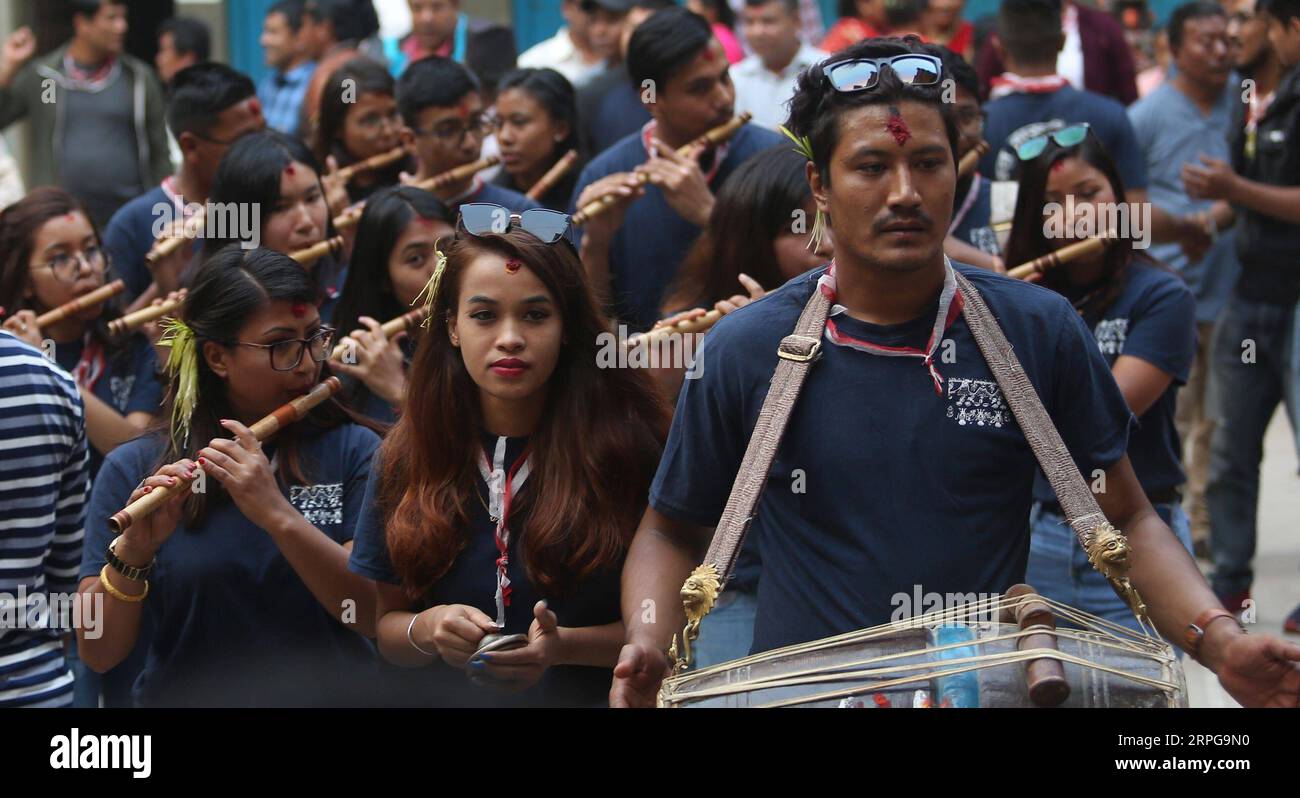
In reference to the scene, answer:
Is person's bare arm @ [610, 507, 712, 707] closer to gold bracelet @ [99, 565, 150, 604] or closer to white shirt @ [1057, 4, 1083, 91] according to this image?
gold bracelet @ [99, 565, 150, 604]

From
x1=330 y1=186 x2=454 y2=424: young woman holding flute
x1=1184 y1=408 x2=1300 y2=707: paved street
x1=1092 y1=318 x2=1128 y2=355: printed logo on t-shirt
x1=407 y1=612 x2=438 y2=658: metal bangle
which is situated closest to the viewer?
x1=407 y1=612 x2=438 y2=658: metal bangle

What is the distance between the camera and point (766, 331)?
2.87 meters

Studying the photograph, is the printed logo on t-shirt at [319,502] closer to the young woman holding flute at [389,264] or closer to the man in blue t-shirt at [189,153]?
the young woman holding flute at [389,264]

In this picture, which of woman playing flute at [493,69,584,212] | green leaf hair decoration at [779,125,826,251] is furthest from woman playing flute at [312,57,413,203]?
green leaf hair decoration at [779,125,826,251]

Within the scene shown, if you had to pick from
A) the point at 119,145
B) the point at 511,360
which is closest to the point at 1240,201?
the point at 511,360

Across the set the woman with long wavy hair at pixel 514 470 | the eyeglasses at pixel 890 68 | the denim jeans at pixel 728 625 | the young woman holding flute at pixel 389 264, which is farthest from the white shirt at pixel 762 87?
the eyeglasses at pixel 890 68

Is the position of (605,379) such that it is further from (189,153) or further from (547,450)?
(189,153)

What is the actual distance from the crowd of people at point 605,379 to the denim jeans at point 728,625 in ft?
0.05

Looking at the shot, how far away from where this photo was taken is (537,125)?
21.6 ft

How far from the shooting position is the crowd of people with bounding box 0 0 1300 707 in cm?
279

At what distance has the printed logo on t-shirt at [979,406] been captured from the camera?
2.75m

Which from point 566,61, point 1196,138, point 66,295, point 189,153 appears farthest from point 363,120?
point 1196,138

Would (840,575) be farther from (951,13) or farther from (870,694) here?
(951,13)
